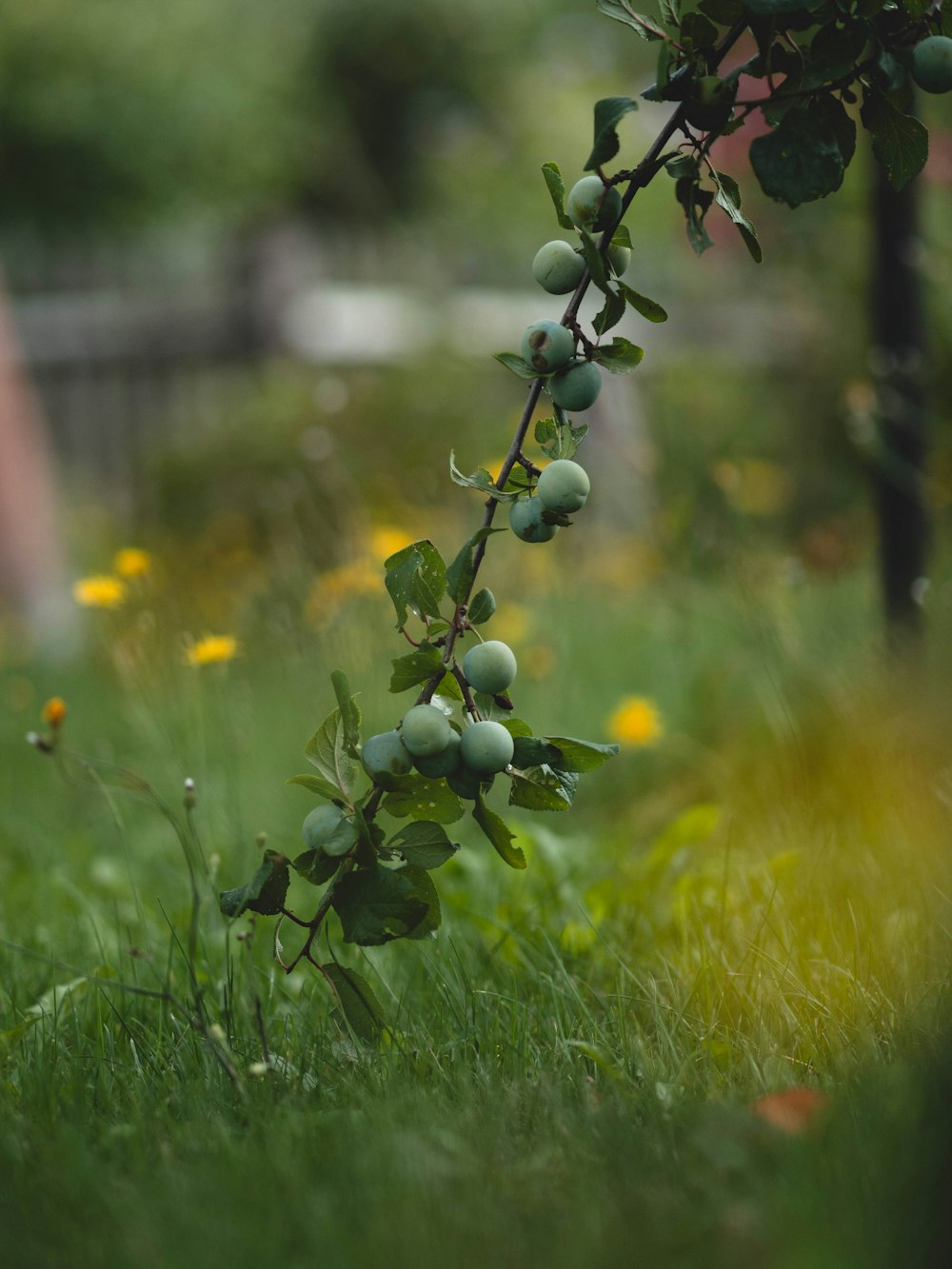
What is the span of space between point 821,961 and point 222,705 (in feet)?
3.08

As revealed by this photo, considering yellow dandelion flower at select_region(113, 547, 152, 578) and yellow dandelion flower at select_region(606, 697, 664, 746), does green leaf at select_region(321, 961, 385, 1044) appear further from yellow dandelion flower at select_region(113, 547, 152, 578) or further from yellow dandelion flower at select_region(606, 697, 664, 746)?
yellow dandelion flower at select_region(606, 697, 664, 746)

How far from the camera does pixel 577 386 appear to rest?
1009mm

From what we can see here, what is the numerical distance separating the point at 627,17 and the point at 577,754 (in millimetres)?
606

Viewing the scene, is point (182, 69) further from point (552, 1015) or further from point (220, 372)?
point (552, 1015)

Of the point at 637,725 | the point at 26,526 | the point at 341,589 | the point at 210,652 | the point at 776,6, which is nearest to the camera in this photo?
the point at 776,6

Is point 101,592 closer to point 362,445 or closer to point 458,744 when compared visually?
point 458,744

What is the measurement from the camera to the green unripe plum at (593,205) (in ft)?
3.27

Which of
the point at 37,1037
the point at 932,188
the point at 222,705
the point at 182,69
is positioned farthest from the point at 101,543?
the point at 182,69

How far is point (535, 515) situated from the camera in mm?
991

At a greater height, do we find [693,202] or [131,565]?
[131,565]

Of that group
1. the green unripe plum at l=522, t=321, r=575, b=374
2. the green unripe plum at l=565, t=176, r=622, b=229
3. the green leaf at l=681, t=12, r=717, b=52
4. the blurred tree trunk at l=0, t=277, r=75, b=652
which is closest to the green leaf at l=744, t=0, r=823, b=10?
the green leaf at l=681, t=12, r=717, b=52

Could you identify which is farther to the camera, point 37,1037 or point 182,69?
point 182,69

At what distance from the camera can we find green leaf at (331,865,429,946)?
3.39 ft

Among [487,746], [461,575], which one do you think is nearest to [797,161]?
[461,575]
